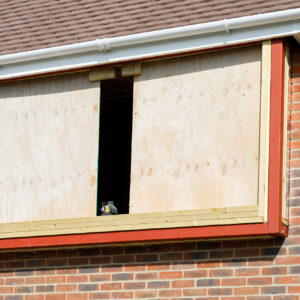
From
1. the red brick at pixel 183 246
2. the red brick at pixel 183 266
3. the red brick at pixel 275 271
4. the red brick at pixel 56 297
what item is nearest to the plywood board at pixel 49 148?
the red brick at pixel 56 297

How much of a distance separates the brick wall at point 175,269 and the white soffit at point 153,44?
0.52 meters

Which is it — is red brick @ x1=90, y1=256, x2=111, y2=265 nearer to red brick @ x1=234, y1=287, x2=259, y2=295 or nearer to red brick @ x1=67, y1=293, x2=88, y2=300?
red brick @ x1=67, y1=293, x2=88, y2=300

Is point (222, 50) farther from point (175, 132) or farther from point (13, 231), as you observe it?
point (13, 231)

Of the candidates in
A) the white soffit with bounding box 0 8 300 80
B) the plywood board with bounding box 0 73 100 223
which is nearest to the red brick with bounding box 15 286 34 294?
the plywood board with bounding box 0 73 100 223

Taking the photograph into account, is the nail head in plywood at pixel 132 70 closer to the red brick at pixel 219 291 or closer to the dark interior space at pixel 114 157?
the red brick at pixel 219 291

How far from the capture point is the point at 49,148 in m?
11.6

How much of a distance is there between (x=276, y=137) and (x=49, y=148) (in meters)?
2.91

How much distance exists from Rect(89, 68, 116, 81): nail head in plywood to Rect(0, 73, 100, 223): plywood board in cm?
8

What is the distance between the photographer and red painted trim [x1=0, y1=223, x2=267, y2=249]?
1000 cm

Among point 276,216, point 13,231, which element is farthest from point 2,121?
point 276,216

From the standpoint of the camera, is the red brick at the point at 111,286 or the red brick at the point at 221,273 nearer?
the red brick at the point at 221,273

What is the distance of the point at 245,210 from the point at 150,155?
141 cm

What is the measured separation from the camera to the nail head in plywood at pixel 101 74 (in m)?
11.5

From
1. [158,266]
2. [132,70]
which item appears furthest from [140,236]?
[132,70]
